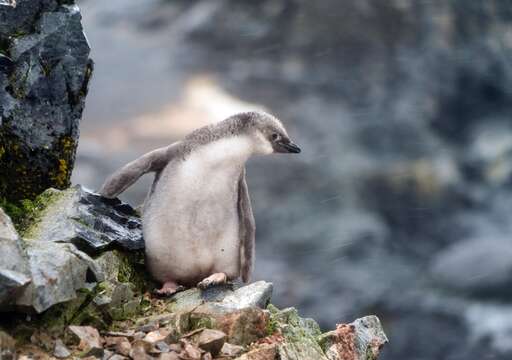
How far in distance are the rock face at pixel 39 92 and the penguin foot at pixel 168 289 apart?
5.70ft

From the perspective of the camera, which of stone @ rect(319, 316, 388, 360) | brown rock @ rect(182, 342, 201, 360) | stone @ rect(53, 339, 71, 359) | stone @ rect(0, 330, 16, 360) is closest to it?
stone @ rect(0, 330, 16, 360)

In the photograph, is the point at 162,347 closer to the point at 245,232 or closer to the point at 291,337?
the point at 291,337

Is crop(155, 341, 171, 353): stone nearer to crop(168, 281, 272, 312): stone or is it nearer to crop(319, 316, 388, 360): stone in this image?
crop(168, 281, 272, 312): stone

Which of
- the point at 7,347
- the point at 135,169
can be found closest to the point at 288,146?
the point at 135,169

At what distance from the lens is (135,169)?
32.1 ft

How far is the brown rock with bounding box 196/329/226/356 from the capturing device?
7855 mm

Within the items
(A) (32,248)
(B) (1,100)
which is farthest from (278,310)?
(B) (1,100)

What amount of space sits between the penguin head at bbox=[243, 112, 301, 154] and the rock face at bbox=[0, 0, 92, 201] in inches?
85.8

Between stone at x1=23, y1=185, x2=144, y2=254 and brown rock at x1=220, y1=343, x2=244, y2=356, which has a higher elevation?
stone at x1=23, y1=185, x2=144, y2=254

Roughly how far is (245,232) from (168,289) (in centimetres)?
114

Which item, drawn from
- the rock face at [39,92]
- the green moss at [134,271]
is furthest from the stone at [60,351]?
the rock face at [39,92]

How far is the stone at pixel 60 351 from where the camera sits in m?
7.24

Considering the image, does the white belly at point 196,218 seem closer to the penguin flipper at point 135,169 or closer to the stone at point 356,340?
the penguin flipper at point 135,169

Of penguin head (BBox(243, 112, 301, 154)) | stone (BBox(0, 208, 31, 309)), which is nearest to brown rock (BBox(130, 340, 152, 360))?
stone (BBox(0, 208, 31, 309))
